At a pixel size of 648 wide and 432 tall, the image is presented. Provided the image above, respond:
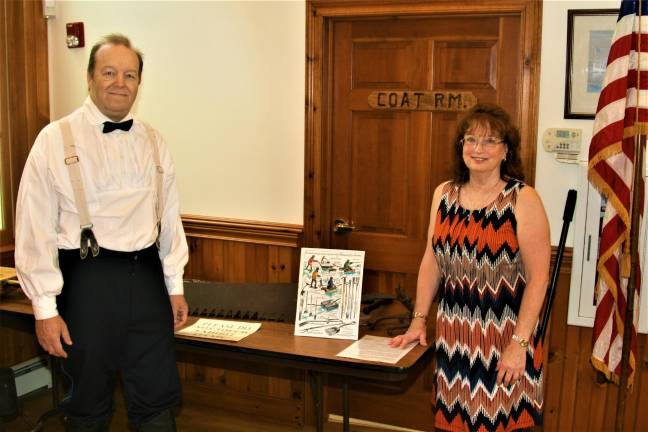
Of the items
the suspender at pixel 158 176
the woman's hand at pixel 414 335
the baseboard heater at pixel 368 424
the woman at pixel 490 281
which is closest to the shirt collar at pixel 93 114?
the suspender at pixel 158 176

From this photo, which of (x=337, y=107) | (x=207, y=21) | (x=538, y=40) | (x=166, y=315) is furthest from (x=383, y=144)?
(x=166, y=315)

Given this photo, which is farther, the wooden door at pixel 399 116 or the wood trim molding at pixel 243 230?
the wood trim molding at pixel 243 230

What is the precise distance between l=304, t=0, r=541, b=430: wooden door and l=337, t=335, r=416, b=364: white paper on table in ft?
2.49

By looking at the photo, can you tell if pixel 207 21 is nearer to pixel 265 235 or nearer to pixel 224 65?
pixel 224 65

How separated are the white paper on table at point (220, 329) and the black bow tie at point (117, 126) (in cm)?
90

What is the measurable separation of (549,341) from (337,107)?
1415 millimetres

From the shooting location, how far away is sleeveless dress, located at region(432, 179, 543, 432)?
2285 mm

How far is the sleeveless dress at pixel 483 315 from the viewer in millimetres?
2285

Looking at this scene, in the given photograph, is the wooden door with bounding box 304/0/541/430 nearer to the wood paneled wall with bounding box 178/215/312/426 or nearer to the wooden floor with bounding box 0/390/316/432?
the wood paneled wall with bounding box 178/215/312/426

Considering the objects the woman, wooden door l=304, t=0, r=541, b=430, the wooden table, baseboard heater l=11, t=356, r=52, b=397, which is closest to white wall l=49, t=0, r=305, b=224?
wooden door l=304, t=0, r=541, b=430

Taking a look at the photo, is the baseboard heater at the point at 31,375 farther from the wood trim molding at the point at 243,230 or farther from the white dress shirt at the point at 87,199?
the white dress shirt at the point at 87,199

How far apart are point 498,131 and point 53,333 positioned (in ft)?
4.87

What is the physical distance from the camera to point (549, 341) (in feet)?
10.6

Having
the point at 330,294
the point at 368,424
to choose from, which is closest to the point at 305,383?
the point at 368,424
